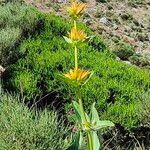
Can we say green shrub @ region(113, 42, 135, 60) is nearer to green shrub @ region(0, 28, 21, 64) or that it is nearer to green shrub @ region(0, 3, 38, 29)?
green shrub @ region(0, 3, 38, 29)

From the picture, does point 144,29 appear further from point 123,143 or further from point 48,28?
point 123,143

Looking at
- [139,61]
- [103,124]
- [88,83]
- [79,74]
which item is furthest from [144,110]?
[139,61]

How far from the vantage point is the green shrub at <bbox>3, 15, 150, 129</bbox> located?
20.6ft

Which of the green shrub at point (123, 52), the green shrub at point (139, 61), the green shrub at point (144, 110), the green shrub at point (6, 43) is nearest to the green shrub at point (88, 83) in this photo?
the green shrub at point (144, 110)

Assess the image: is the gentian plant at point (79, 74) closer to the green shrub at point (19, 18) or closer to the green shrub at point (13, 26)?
the green shrub at point (13, 26)

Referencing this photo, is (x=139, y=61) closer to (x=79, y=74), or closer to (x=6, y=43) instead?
(x=6, y=43)

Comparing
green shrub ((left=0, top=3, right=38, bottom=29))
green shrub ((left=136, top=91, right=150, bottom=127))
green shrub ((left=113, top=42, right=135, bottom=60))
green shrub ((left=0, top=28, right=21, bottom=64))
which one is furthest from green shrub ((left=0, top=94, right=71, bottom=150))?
green shrub ((left=113, top=42, right=135, bottom=60))

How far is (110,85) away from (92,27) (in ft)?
19.2

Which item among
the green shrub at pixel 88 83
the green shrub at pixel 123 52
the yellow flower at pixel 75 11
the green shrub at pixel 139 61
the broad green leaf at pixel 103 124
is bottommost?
the green shrub at pixel 139 61

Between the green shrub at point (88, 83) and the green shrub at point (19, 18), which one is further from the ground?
the green shrub at point (19, 18)

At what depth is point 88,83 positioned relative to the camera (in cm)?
675

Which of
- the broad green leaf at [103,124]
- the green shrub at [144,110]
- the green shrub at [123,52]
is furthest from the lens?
the green shrub at [123,52]

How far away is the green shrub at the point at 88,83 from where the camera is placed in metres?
6.27

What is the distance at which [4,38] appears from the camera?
26.7ft
